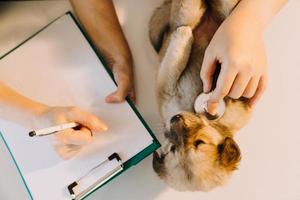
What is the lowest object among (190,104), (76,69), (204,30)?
(190,104)

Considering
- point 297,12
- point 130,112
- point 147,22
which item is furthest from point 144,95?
point 297,12

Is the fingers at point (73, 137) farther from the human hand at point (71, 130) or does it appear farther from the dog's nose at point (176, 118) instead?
the dog's nose at point (176, 118)

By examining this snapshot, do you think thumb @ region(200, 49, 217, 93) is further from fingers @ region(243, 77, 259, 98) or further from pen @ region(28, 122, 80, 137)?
pen @ region(28, 122, 80, 137)

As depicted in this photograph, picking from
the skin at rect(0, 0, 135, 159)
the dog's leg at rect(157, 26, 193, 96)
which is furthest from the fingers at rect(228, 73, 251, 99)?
the skin at rect(0, 0, 135, 159)

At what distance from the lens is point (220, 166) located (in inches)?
26.9

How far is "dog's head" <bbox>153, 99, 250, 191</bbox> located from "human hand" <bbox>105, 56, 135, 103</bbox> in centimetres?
13

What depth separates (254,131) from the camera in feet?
2.74

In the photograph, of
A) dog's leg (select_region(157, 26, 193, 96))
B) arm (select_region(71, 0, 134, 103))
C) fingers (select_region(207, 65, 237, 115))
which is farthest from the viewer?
arm (select_region(71, 0, 134, 103))

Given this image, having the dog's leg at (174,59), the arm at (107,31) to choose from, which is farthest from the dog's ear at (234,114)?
the arm at (107,31)

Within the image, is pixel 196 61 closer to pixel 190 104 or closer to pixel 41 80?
pixel 190 104

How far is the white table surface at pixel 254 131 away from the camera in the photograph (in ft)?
2.60

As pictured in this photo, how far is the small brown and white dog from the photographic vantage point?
0.69 m

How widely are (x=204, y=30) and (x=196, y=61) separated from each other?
0.07 meters

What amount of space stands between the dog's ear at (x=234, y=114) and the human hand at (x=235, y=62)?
4 cm
